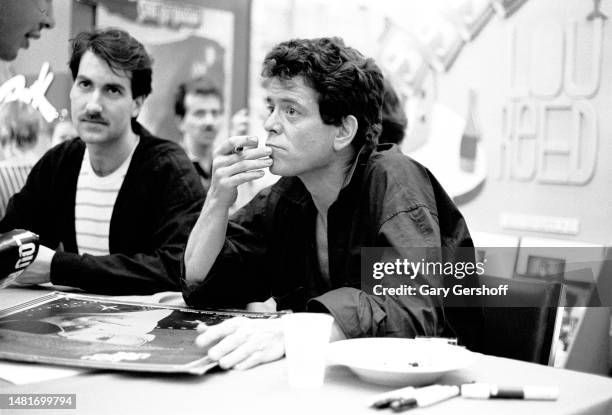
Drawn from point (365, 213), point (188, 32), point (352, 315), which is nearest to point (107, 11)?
point (188, 32)

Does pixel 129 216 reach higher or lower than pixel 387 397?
higher

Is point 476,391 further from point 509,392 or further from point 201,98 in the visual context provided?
point 201,98

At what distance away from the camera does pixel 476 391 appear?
949 mm

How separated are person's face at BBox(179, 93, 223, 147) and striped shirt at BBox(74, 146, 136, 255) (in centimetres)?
198

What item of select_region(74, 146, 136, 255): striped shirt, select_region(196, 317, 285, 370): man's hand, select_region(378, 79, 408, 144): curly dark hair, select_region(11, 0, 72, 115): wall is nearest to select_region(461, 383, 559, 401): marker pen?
select_region(196, 317, 285, 370): man's hand

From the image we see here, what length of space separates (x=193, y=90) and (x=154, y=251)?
2326 mm

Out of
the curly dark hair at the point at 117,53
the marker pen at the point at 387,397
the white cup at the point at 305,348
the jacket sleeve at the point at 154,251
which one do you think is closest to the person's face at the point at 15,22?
the curly dark hair at the point at 117,53

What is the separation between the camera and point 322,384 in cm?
100

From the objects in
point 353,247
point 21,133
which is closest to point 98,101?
point 353,247

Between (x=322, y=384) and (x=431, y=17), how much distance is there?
297 cm

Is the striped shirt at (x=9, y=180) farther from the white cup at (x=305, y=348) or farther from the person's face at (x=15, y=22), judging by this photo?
the white cup at (x=305, y=348)

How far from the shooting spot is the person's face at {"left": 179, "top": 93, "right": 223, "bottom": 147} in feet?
13.5

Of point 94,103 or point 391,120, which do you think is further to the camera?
point 391,120

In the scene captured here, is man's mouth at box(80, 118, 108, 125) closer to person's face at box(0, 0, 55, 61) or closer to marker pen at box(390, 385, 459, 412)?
person's face at box(0, 0, 55, 61)
